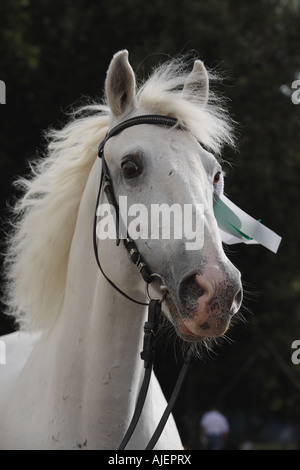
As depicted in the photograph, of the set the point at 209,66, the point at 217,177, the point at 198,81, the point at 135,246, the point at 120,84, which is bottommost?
the point at 209,66

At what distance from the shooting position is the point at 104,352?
119 inches

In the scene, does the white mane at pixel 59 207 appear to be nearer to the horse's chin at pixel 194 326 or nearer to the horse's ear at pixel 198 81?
the horse's ear at pixel 198 81

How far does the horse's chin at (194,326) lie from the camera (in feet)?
8.66

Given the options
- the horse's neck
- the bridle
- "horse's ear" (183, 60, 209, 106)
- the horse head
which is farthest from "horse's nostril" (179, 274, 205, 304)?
"horse's ear" (183, 60, 209, 106)

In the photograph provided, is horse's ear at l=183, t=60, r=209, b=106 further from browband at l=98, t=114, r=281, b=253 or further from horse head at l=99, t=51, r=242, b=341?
browband at l=98, t=114, r=281, b=253

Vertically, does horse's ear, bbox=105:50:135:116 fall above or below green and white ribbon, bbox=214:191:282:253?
above

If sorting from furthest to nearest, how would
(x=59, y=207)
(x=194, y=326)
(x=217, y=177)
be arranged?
(x=59, y=207) < (x=217, y=177) < (x=194, y=326)

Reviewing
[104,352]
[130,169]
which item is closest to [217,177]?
[130,169]

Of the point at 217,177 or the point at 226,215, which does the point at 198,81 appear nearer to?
the point at 217,177

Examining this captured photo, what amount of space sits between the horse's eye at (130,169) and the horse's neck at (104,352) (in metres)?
0.34

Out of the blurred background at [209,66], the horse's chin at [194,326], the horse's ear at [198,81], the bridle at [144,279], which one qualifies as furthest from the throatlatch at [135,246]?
the blurred background at [209,66]

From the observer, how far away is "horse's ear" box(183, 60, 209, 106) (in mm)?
3432

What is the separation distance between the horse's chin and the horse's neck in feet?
0.93

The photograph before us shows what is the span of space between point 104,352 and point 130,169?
87 cm
